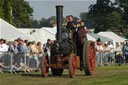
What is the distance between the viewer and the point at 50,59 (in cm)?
1489

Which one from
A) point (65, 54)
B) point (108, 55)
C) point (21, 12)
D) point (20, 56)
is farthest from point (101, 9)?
point (65, 54)

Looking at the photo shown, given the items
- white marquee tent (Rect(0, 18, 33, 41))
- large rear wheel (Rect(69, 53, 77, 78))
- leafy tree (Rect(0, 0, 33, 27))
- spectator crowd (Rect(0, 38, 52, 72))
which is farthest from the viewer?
leafy tree (Rect(0, 0, 33, 27))

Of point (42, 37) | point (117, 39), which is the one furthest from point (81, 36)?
point (117, 39)

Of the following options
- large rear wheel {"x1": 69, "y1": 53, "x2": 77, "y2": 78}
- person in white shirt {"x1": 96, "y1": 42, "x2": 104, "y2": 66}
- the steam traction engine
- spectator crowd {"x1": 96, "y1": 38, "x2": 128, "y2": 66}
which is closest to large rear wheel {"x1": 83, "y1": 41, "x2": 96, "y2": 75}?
the steam traction engine

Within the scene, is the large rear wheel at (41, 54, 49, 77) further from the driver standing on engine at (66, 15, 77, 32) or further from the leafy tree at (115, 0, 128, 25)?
the leafy tree at (115, 0, 128, 25)

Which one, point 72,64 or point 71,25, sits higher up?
point 71,25

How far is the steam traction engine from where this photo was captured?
14273mm

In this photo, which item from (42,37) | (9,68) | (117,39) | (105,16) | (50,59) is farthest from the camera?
(105,16)

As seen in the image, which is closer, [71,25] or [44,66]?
[44,66]

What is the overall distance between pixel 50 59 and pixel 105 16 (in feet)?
319

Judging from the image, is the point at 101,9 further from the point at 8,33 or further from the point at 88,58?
the point at 88,58

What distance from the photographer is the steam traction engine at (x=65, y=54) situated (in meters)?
14.3

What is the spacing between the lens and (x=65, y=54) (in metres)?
14.6

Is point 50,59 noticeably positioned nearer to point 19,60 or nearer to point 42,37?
point 19,60
